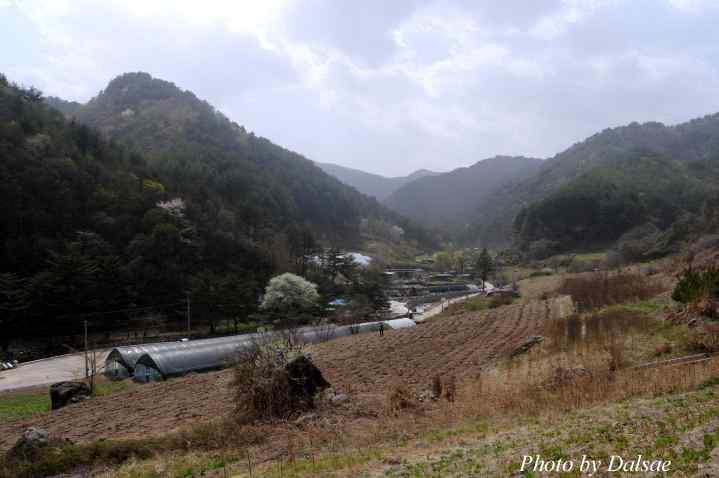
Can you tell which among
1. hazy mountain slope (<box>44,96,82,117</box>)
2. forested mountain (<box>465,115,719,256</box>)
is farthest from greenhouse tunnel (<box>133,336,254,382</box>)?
hazy mountain slope (<box>44,96,82,117</box>)

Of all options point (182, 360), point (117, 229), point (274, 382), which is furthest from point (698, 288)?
point (117, 229)

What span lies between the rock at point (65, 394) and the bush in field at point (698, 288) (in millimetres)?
20555

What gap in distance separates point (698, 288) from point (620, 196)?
91.9 m

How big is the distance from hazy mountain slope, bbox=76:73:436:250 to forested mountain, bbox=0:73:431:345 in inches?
20.5

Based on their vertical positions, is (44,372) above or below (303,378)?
below

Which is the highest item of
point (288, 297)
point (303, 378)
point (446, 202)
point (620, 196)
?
point (446, 202)

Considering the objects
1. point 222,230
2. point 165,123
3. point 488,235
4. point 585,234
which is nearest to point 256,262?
point 222,230

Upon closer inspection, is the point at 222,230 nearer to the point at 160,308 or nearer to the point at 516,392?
the point at 160,308

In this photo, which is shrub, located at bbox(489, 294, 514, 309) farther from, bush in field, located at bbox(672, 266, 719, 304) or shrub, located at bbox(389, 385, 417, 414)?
shrub, located at bbox(389, 385, 417, 414)

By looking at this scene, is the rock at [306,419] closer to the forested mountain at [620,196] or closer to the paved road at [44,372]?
the paved road at [44,372]

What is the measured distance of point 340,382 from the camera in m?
13.4

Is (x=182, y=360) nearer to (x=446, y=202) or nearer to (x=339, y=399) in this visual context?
(x=339, y=399)

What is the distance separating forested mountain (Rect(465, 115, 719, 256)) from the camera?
90.5 metres

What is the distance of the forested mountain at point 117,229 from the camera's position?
3353 cm
